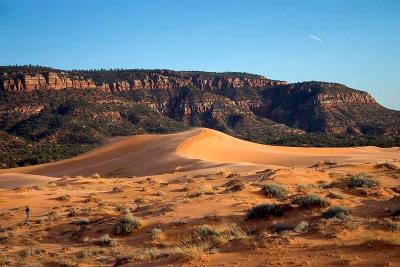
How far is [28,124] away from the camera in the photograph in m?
86.1

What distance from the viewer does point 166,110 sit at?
137 metres

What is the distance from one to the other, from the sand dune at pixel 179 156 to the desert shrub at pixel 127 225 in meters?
21.9

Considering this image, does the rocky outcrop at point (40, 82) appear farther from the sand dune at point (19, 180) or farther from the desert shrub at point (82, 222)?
the desert shrub at point (82, 222)

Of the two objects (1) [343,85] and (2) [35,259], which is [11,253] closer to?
(2) [35,259]

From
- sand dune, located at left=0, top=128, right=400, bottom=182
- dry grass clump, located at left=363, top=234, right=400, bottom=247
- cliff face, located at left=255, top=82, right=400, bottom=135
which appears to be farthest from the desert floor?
cliff face, located at left=255, top=82, right=400, bottom=135

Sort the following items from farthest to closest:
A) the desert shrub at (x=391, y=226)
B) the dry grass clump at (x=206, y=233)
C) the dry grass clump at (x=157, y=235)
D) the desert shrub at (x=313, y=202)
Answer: the desert shrub at (x=313, y=202) < the dry grass clump at (x=157, y=235) < the dry grass clump at (x=206, y=233) < the desert shrub at (x=391, y=226)

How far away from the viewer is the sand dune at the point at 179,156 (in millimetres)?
41031

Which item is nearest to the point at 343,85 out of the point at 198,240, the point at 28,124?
the point at 28,124

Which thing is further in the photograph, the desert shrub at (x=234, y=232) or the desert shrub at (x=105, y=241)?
the desert shrub at (x=105, y=241)

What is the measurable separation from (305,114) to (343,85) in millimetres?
21139

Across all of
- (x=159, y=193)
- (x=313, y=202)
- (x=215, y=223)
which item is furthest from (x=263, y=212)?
(x=159, y=193)

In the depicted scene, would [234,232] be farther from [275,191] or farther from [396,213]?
[275,191]

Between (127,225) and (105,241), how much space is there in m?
1.20

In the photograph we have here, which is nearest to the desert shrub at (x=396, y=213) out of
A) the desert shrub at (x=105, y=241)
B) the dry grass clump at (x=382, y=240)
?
the dry grass clump at (x=382, y=240)
